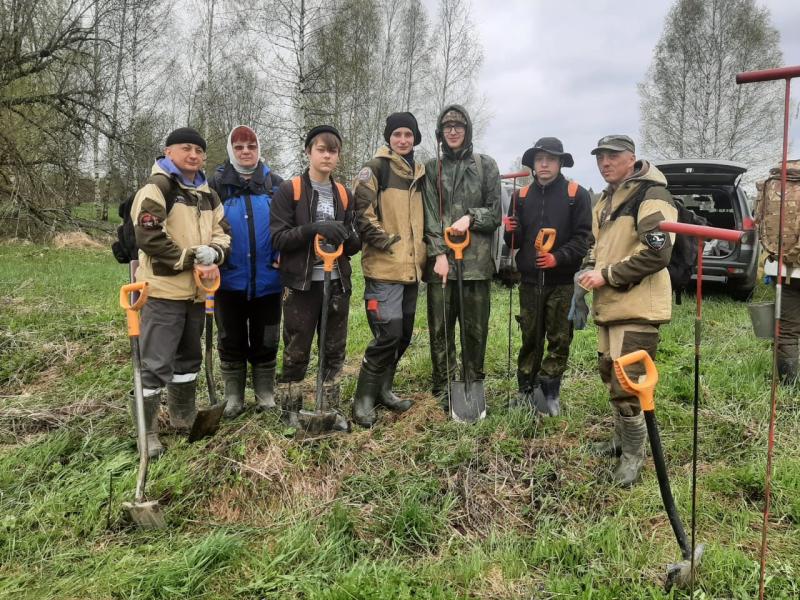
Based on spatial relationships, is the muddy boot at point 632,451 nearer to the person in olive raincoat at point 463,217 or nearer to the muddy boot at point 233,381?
the person in olive raincoat at point 463,217

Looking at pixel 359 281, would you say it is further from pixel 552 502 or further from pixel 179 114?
pixel 179 114

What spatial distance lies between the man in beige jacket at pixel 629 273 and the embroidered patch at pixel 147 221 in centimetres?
278

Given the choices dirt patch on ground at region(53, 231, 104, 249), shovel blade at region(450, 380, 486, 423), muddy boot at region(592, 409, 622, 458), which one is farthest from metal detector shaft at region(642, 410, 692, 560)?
dirt patch on ground at region(53, 231, 104, 249)

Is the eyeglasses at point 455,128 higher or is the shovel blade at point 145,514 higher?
the eyeglasses at point 455,128

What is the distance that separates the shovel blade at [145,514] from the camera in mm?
2631

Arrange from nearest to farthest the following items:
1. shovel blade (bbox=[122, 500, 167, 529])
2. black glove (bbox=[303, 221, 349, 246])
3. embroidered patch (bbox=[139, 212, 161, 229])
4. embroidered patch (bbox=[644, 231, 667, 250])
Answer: shovel blade (bbox=[122, 500, 167, 529]), embroidered patch (bbox=[644, 231, 667, 250]), embroidered patch (bbox=[139, 212, 161, 229]), black glove (bbox=[303, 221, 349, 246])

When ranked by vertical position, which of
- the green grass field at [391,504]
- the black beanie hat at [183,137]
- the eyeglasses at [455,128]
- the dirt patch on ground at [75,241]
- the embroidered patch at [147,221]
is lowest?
the green grass field at [391,504]

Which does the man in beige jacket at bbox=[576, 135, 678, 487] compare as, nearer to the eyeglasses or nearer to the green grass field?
the green grass field

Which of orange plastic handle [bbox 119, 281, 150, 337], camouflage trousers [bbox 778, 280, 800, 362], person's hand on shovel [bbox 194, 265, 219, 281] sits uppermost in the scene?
person's hand on shovel [bbox 194, 265, 219, 281]

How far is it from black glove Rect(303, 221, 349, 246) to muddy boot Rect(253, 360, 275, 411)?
1271mm

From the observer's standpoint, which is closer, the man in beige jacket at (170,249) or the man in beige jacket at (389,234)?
the man in beige jacket at (170,249)

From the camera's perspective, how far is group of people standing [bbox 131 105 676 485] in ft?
10.8

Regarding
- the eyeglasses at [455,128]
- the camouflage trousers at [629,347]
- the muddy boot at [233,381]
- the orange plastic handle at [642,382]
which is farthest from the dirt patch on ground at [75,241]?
the orange plastic handle at [642,382]

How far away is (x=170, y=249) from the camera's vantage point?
3354 mm
